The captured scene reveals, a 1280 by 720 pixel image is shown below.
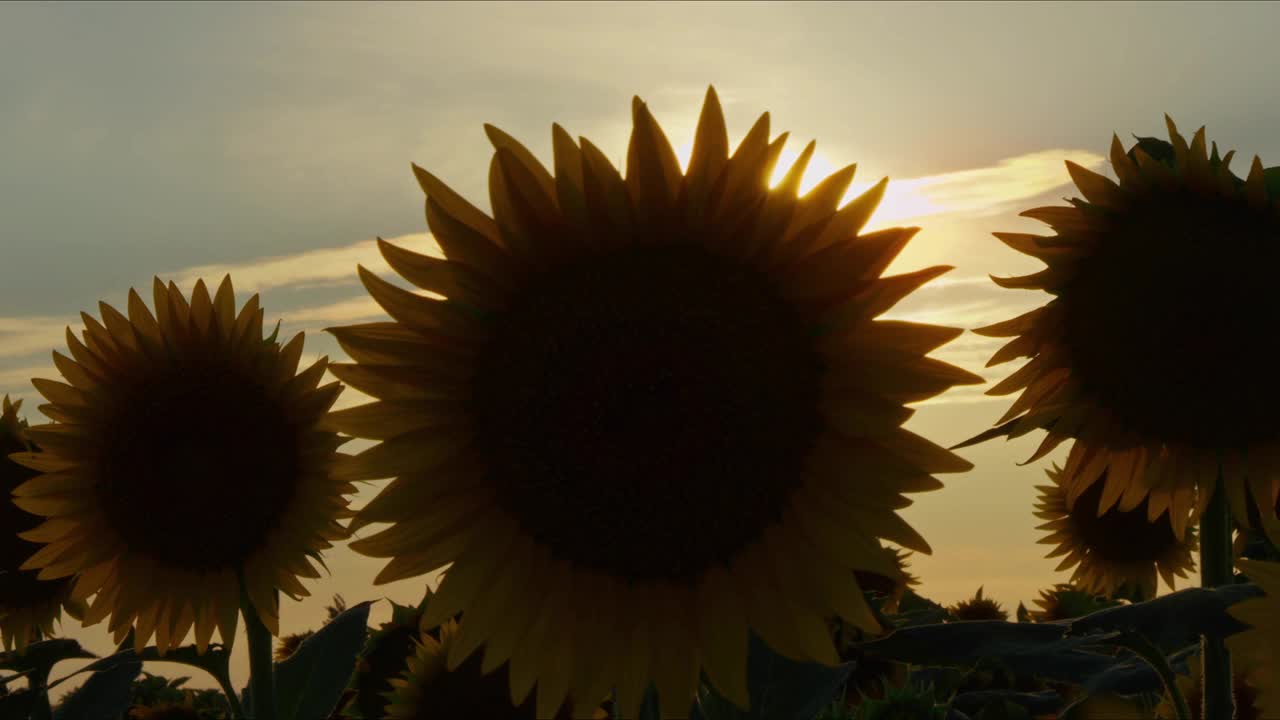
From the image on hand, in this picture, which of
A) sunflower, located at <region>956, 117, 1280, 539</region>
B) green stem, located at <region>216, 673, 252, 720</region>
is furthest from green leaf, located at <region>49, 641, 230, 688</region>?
sunflower, located at <region>956, 117, 1280, 539</region>

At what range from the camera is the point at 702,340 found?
257cm

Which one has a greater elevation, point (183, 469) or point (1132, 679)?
point (183, 469)

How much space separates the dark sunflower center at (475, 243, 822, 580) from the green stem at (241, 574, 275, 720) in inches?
87.2

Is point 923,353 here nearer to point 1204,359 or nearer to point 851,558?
point 851,558

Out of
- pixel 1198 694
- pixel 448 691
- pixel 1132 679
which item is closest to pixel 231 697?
pixel 448 691

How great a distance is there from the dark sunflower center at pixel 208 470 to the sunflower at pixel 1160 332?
8.54 feet

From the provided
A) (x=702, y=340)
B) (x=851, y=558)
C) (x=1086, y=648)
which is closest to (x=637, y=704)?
(x=851, y=558)

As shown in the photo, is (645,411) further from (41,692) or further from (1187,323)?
(41,692)

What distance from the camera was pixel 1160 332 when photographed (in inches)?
133

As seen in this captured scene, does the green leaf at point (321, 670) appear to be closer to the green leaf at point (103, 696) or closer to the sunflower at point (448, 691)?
the sunflower at point (448, 691)

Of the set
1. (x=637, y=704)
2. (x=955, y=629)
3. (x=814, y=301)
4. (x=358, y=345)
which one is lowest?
(x=637, y=704)

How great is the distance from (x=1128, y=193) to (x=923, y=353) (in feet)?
4.79

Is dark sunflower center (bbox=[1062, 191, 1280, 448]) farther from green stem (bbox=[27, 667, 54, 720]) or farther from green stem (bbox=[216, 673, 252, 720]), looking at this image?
green stem (bbox=[27, 667, 54, 720])

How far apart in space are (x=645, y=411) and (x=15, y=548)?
4449 mm
